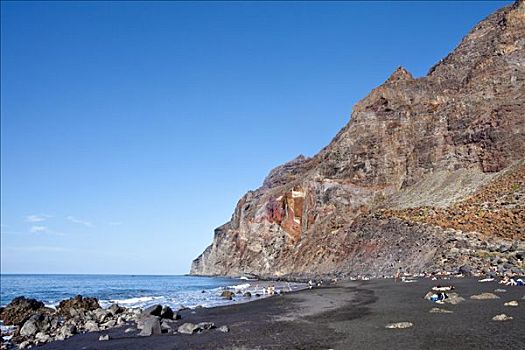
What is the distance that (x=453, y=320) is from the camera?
2066 centimetres

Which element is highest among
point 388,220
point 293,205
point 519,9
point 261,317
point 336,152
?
point 519,9

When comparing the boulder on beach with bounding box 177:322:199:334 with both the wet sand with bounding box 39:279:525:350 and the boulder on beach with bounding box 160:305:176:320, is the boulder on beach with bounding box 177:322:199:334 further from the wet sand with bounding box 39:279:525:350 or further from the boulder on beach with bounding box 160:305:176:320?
the boulder on beach with bounding box 160:305:176:320

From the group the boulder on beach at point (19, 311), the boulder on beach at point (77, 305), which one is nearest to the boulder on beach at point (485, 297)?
the boulder on beach at point (77, 305)

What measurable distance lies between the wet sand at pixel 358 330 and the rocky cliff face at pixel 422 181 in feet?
92.3

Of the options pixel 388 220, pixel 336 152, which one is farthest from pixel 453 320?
pixel 336 152

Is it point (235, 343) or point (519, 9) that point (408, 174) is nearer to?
point (519, 9)

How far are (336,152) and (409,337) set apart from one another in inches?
3509

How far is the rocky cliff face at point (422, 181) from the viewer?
6288cm

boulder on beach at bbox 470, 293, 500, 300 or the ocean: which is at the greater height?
boulder on beach at bbox 470, 293, 500, 300

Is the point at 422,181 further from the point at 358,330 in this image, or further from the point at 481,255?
the point at 358,330

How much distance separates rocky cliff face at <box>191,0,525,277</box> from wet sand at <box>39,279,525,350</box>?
28122 millimetres

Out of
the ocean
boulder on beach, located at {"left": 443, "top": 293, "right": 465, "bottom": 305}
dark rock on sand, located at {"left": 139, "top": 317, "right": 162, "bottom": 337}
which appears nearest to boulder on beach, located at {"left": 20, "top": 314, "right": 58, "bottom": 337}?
dark rock on sand, located at {"left": 139, "top": 317, "right": 162, "bottom": 337}

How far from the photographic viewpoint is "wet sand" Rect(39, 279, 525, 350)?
1694 centimetres

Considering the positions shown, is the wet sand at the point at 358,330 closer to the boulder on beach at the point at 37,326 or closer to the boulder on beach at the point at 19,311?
the boulder on beach at the point at 37,326
